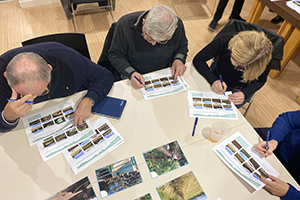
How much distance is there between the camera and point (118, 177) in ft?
3.60

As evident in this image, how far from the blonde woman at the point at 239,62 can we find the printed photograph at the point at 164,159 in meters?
0.61

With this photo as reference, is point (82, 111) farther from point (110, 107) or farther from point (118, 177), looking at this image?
point (118, 177)

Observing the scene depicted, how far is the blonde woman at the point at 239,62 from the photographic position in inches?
53.5

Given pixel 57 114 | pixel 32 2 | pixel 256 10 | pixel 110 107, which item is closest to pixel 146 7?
pixel 256 10

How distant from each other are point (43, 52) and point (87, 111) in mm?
466

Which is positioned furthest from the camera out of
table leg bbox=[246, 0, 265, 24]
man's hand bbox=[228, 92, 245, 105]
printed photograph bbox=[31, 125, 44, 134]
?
table leg bbox=[246, 0, 265, 24]

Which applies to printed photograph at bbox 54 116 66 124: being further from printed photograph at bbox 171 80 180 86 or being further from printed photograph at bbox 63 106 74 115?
printed photograph at bbox 171 80 180 86

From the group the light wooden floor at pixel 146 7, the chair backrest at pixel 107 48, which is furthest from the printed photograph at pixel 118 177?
the light wooden floor at pixel 146 7

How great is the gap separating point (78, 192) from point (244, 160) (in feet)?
3.20

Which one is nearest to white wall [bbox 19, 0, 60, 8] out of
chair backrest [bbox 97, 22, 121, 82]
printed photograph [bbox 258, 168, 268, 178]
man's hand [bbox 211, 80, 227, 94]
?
chair backrest [bbox 97, 22, 121, 82]

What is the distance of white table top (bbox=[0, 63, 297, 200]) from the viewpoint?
3.43 ft

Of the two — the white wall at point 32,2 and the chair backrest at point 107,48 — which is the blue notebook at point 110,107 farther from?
the white wall at point 32,2

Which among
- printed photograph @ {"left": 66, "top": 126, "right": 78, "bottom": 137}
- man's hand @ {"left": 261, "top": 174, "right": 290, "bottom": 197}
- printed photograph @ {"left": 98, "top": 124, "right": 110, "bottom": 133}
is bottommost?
printed photograph @ {"left": 66, "top": 126, "right": 78, "bottom": 137}

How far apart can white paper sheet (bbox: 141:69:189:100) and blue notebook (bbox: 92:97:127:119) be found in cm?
20
